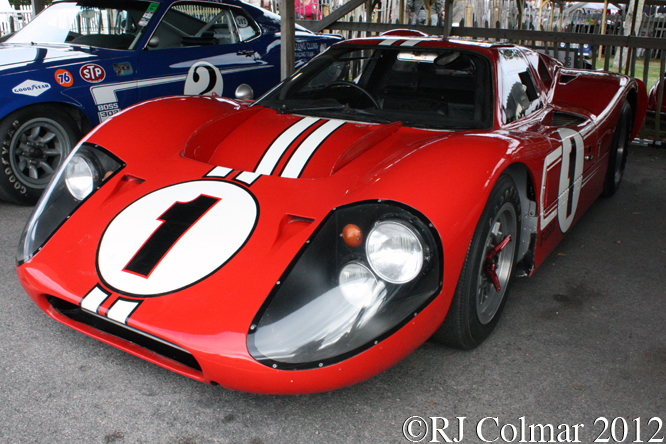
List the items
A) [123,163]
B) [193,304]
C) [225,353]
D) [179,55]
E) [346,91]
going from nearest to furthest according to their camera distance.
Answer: [225,353] < [193,304] < [123,163] < [346,91] < [179,55]

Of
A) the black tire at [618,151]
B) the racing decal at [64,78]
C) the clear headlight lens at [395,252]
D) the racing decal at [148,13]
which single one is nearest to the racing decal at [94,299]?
the clear headlight lens at [395,252]

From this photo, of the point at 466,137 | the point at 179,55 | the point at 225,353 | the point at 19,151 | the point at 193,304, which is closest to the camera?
the point at 225,353

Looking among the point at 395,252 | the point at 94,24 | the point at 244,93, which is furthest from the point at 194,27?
the point at 395,252

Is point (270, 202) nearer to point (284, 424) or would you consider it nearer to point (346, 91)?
point (284, 424)

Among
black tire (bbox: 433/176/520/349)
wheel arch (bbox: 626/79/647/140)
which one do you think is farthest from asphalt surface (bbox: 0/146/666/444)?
wheel arch (bbox: 626/79/647/140)

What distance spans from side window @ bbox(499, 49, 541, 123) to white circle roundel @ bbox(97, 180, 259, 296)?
1.31m

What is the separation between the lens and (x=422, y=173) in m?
1.84

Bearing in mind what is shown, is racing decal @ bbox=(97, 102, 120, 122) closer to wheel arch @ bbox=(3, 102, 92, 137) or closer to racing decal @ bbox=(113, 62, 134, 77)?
wheel arch @ bbox=(3, 102, 92, 137)

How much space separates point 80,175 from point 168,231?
624 mm

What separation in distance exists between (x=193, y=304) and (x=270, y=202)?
449 millimetres

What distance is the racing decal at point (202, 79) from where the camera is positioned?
429cm

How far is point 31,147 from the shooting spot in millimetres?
3600

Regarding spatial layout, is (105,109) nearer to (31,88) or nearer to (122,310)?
(31,88)

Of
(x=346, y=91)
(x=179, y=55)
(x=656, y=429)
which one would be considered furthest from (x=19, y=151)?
(x=656, y=429)
